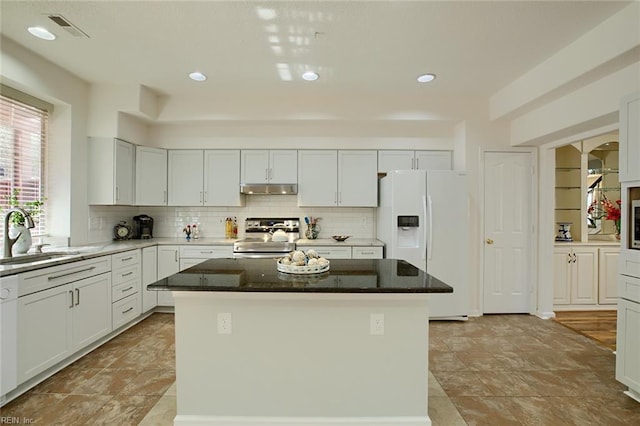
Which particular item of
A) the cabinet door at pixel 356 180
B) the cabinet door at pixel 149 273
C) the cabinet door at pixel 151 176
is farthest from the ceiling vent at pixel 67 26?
the cabinet door at pixel 356 180

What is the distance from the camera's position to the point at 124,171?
13.4 feet

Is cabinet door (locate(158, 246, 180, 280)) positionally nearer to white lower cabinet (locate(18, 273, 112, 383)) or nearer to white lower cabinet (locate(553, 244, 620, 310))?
white lower cabinet (locate(18, 273, 112, 383))

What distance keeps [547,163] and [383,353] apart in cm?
369

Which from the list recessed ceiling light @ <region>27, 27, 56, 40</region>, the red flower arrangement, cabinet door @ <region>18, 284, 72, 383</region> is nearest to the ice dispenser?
the red flower arrangement

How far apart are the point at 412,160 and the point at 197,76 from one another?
2925mm

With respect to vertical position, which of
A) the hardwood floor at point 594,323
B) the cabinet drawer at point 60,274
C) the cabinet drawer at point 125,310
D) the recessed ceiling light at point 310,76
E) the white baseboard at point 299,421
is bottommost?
Answer: the hardwood floor at point 594,323

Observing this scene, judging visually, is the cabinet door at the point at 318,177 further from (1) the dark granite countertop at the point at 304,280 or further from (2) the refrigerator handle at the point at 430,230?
(1) the dark granite countertop at the point at 304,280

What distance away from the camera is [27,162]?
3.28 metres

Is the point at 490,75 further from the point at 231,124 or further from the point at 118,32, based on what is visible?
the point at 118,32

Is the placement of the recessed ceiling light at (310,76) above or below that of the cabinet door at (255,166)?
above

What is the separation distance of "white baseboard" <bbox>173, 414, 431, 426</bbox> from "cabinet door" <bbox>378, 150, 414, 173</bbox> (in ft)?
10.4

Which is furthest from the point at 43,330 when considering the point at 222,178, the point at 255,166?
the point at 255,166

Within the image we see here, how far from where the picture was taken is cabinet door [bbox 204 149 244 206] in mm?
4555

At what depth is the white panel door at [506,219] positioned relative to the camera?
14.0 ft
